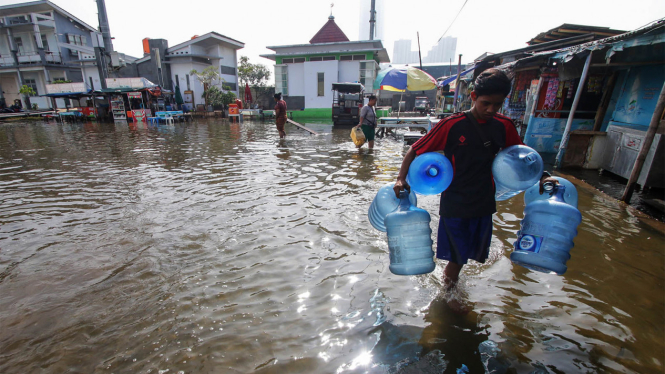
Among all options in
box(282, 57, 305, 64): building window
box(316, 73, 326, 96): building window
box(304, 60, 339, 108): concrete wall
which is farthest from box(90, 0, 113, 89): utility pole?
box(316, 73, 326, 96): building window

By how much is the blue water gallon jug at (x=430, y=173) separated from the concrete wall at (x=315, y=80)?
28009 mm

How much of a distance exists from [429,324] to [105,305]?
2628 millimetres

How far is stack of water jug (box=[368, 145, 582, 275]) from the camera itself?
7.13ft

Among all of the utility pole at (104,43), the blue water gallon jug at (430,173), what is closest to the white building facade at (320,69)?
the utility pole at (104,43)

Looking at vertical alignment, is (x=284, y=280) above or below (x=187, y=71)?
below

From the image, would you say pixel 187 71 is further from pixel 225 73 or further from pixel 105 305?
pixel 105 305

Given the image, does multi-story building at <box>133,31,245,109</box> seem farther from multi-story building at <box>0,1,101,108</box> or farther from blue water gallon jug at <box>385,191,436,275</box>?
blue water gallon jug at <box>385,191,436,275</box>

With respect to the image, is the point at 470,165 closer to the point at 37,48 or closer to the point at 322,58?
the point at 322,58

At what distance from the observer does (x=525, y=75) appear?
10.7 meters

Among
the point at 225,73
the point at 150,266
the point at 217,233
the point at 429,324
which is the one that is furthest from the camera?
the point at 225,73

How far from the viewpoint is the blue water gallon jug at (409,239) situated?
7.46 feet

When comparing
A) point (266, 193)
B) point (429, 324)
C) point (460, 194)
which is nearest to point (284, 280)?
point (429, 324)

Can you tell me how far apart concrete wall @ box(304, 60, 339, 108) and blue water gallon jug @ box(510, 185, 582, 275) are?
28289 millimetres

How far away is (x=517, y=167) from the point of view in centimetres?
225
